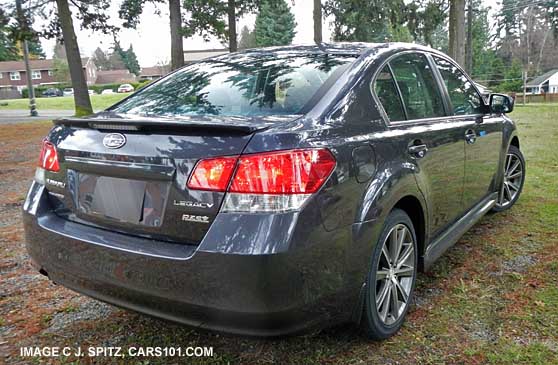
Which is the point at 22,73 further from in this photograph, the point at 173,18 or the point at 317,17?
the point at 317,17

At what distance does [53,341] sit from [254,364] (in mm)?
1153

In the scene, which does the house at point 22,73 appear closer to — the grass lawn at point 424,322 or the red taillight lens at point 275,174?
the grass lawn at point 424,322

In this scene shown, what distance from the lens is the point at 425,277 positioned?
3213mm

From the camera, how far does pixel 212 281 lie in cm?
176

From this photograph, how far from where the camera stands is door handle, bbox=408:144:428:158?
2518 mm

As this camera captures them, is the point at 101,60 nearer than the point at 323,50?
No

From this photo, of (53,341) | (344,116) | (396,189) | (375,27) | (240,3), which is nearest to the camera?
(344,116)

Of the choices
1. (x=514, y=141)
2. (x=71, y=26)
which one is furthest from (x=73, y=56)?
(x=514, y=141)

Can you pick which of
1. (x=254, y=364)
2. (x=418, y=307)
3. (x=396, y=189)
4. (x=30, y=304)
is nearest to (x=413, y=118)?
(x=396, y=189)

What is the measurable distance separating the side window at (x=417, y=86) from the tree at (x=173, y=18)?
1304cm

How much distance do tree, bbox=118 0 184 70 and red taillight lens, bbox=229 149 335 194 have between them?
46.3 ft

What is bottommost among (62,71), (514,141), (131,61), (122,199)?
Answer: (514,141)

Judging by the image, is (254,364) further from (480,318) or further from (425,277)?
(425,277)

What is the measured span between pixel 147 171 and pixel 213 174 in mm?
308
